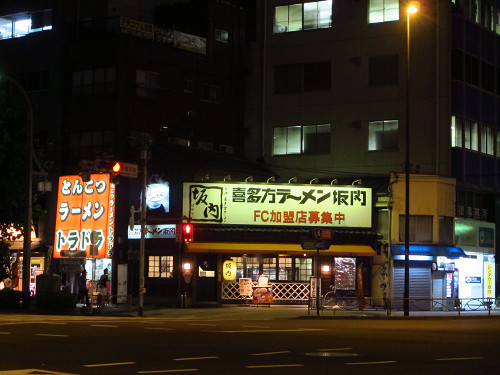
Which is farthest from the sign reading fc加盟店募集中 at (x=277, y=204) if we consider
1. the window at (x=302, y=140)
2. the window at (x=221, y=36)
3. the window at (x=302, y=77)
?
the window at (x=221, y=36)

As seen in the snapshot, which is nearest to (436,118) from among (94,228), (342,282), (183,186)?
(342,282)

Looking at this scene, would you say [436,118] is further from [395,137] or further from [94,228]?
[94,228]

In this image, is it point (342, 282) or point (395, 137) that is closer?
point (342, 282)

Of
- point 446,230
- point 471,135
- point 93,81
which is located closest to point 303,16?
point 471,135

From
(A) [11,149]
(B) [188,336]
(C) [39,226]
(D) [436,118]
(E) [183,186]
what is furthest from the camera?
(C) [39,226]

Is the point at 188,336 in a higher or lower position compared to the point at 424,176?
lower

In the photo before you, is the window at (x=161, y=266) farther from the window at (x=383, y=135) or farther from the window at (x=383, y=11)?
the window at (x=383, y=11)

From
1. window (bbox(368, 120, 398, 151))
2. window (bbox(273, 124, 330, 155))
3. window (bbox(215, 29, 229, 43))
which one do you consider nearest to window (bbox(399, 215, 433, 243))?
window (bbox(368, 120, 398, 151))

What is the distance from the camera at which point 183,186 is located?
4419 cm

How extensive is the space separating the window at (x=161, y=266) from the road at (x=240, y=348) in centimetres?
1458

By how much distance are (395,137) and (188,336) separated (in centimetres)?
2825

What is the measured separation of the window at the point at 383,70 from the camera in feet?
164

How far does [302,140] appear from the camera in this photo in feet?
172

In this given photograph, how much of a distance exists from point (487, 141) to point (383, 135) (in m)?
7.12
